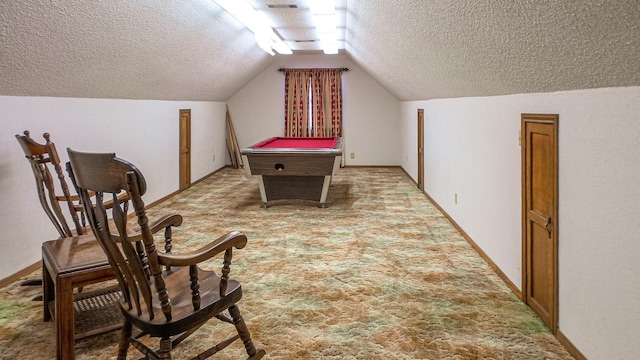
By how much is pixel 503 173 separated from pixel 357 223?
210cm

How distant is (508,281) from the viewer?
10.7 feet

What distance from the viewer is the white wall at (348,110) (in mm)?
9773

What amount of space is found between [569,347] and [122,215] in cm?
216

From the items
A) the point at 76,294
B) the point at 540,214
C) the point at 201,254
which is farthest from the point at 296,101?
the point at 201,254

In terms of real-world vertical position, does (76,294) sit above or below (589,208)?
below

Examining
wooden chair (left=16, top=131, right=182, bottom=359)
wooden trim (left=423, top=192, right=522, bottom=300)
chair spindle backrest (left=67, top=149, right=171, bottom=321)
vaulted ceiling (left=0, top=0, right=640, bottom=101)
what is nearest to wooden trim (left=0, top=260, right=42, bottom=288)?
wooden chair (left=16, top=131, right=182, bottom=359)

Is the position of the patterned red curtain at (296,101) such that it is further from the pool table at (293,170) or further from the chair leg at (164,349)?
the chair leg at (164,349)

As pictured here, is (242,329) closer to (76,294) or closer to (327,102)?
(76,294)

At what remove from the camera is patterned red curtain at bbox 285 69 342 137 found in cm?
975

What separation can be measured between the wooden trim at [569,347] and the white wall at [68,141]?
11.7ft

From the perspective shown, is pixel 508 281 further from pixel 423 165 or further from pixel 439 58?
pixel 423 165

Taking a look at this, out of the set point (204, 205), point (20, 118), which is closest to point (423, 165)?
point (204, 205)

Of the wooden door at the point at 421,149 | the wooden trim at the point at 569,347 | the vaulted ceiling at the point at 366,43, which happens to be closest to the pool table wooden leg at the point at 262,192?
the vaulted ceiling at the point at 366,43

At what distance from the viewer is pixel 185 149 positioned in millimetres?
7367
